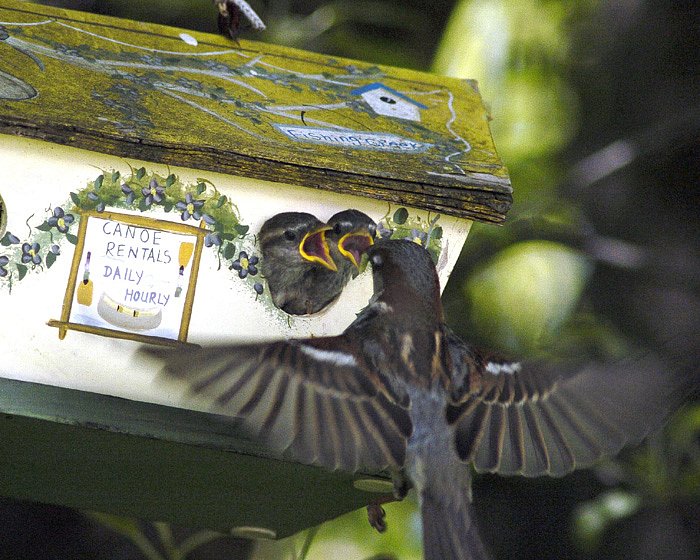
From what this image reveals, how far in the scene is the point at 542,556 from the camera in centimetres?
406

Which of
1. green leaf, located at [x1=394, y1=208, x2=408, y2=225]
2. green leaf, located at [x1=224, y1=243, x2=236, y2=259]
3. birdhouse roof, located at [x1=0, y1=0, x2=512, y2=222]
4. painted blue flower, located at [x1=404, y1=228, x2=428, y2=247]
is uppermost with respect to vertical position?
birdhouse roof, located at [x1=0, y1=0, x2=512, y2=222]

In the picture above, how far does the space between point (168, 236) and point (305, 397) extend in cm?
52

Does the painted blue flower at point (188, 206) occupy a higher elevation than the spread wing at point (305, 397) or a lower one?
higher

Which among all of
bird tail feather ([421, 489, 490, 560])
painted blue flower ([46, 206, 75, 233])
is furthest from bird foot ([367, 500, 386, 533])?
painted blue flower ([46, 206, 75, 233])

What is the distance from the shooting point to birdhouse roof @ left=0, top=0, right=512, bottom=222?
2207 mm

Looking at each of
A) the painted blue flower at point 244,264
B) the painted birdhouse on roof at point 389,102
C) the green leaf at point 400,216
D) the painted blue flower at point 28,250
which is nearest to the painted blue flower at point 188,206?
the painted blue flower at point 244,264

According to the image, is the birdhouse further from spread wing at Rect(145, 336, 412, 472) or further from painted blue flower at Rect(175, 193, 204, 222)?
spread wing at Rect(145, 336, 412, 472)

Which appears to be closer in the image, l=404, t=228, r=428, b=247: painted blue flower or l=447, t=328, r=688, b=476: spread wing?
l=447, t=328, r=688, b=476: spread wing

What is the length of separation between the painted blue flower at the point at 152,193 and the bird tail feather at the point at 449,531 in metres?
0.78

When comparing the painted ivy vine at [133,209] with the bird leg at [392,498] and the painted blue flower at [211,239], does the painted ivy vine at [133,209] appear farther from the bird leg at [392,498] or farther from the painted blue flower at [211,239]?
the bird leg at [392,498]

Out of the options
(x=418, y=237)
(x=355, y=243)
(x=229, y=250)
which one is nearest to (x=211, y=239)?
(x=229, y=250)

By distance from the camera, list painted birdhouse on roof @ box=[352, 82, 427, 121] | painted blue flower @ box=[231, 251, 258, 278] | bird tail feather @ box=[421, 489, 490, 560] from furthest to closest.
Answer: painted birdhouse on roof @ box=[352, 82, 427, 121]
painted blue flower @ box=[231, 251, 258, 278]
bird tail feather @ box=[421, 489, 490, 560]

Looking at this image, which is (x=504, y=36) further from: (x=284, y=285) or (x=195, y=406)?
(x=195, y=406)

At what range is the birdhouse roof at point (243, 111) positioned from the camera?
7.24 feet
